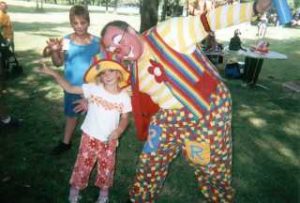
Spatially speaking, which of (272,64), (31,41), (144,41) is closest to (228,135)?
(144,41)

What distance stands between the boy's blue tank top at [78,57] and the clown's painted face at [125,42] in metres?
1.42

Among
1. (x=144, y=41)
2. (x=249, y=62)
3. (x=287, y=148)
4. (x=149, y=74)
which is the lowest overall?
(x=287, y=148)

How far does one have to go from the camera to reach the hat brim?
10.4 feet

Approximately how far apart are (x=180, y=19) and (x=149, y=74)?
540 millimetres

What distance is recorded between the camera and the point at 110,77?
3.31m

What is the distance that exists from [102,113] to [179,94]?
935 mm

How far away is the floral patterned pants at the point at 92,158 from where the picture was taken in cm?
362

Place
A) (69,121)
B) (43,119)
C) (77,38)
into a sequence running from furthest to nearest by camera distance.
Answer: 1. (43,119)
2. (69,121)
3. (77,38)

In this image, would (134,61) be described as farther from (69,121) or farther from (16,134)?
(16,134)

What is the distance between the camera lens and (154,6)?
30.5ft

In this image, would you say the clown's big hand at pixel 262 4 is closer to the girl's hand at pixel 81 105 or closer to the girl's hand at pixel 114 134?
the girl's hand at pixel 114 134

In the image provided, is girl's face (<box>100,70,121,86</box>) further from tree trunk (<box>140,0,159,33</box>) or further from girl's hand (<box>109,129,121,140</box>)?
tree trunk (<box>140,0,159,33</box>)

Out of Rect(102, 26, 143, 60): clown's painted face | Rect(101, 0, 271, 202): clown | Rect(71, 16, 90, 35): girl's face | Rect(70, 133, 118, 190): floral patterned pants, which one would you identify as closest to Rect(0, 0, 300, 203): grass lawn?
Rect(70, 133, 118, 190): floral patterned pants

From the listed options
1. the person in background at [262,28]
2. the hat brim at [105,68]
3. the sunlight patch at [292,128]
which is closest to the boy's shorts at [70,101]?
the hat brim at [105,68]
